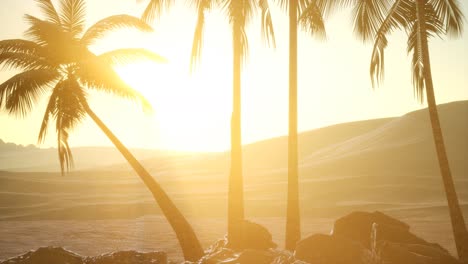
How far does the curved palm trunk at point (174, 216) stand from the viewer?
13.9 m

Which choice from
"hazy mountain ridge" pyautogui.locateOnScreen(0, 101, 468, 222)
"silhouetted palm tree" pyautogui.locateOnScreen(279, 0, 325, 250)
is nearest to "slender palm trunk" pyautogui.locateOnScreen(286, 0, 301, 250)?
"silhouetted palm tree" pyautogui.locateOnScreen(279, 0, 325, 250)

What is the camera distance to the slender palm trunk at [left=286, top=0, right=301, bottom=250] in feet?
40.2

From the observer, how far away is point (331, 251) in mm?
8914

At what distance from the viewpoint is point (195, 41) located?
13344mm

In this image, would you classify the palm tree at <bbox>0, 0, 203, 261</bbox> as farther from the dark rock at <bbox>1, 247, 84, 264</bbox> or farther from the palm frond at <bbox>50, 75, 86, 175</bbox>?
the dark rock at <bbox>1, 247, 84, 264</bbox>

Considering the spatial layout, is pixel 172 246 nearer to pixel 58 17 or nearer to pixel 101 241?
pixel 101 241

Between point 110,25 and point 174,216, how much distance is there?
20.7 feet

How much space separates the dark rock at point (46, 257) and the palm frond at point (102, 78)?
717cm

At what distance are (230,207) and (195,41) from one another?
462 centimetres

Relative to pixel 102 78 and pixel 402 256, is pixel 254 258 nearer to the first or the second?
pixel 402 256

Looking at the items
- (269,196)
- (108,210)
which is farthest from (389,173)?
(108,210)

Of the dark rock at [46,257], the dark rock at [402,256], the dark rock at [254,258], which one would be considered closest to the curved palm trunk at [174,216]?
the dark rock at [46,257]

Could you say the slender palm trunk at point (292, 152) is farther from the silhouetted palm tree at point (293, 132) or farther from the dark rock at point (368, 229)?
the dark rock at point (368, 229)

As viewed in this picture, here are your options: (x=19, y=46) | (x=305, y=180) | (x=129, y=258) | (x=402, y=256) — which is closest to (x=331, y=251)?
(x=402, y=256)
